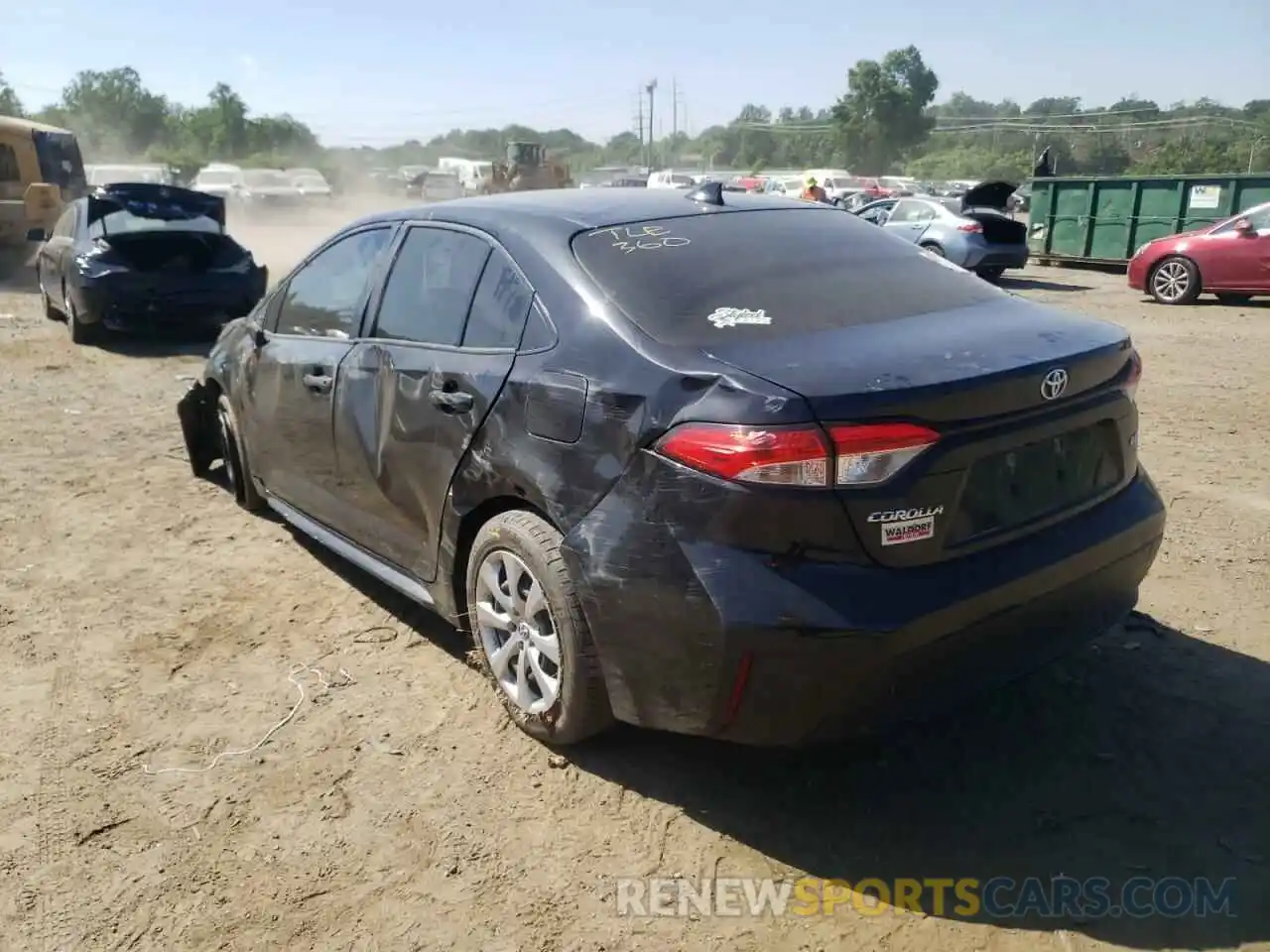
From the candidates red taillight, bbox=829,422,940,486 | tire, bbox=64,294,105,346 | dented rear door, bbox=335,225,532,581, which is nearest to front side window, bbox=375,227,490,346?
dented rear door, bbox=335,225,532,581

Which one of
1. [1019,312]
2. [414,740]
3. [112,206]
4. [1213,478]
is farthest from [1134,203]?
[414,740]

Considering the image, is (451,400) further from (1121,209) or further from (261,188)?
(261,188)

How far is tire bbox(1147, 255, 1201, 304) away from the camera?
14.0 meters

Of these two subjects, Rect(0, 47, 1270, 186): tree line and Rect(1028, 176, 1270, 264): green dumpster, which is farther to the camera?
Rect(0, 47, 1270, 186): tree line

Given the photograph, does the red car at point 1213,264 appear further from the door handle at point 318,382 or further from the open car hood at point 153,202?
the door handle at point 318,382

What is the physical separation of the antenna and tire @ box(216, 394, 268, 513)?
2.70m

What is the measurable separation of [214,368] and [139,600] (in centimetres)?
142

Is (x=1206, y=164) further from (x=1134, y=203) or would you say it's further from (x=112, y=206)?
(x=112, y=206)

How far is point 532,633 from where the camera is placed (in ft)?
10.2

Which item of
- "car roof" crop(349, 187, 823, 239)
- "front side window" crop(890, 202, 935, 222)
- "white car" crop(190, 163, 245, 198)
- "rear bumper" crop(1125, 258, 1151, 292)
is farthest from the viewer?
"white car" crop(190, 163, 245, 198)

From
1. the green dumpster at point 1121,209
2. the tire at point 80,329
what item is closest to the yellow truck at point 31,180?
the tire at point 80,329

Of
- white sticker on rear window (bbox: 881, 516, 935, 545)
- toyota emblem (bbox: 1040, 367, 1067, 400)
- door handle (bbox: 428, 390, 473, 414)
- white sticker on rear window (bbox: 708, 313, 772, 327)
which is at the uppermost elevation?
white sticker on rear window (bbox: 708, 313, 772, 327)

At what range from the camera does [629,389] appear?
268cm

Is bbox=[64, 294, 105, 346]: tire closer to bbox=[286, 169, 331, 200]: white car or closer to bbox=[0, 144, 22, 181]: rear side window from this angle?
bbox=[0, 144, 22, 181]: rear side window
